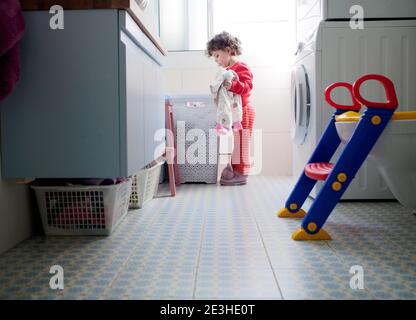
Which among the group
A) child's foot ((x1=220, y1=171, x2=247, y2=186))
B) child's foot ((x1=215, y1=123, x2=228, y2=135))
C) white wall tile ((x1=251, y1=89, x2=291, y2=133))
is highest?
white wall tile ((x1=251, y1=89, x2=291, y2=133))

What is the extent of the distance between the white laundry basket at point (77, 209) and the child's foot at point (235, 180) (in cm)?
142

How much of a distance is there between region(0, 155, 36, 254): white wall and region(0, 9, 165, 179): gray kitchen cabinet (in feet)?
0.25

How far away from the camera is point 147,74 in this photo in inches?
79.1

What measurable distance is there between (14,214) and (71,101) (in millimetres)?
449

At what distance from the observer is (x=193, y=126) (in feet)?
10.4

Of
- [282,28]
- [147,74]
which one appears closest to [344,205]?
[147,74]

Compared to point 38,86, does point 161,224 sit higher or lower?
lower

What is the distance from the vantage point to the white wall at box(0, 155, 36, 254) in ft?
5.09
